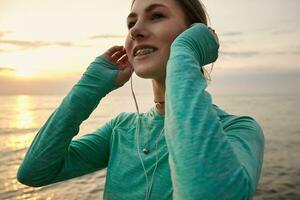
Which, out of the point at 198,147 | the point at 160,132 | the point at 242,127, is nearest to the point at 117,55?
the point at 160,132

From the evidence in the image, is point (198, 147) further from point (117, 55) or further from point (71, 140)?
point (117, 55)

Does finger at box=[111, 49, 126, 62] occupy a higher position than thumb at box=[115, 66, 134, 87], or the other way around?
finger at box=[111, 49, 126, 62]

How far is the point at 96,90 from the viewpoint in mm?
2488

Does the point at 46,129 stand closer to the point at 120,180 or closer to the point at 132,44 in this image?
the point at 120,180

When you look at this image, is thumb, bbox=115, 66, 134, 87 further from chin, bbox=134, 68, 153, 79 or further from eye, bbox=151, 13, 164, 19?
eye, bbox=151, 13, 164, 19

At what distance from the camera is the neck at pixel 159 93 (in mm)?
2531

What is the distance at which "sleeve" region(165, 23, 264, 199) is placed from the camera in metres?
1.39

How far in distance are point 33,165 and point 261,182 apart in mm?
10646

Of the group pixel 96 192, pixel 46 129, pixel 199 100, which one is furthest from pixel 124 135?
pixel 96 192

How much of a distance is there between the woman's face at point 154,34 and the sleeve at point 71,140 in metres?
0.35

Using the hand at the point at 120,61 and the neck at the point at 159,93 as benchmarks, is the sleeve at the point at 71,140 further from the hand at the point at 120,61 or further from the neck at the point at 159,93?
the neck at the point at 159,93

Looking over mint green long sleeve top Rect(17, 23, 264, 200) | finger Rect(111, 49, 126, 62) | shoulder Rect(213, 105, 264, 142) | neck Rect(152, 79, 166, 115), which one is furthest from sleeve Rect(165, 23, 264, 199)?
finger Rect(111, 49, 126, 62)

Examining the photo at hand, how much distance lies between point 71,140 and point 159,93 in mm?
767

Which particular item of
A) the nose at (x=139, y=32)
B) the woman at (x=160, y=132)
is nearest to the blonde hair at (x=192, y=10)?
the woman at (x=160, y=132)
